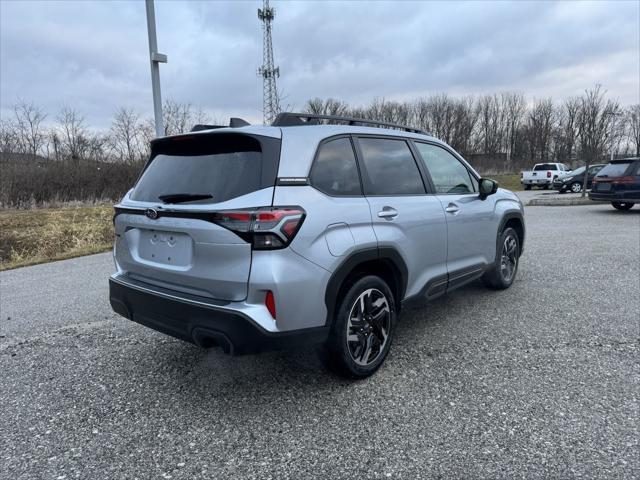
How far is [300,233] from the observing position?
2623mm

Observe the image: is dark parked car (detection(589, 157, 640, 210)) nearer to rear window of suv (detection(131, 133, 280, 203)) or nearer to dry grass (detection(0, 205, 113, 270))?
rear window of suv (detection(131, 133, 280, 203))

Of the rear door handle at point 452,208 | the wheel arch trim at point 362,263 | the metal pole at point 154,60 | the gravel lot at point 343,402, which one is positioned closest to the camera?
the gravel lot at point 343,402

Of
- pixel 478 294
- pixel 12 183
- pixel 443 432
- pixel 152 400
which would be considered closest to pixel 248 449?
pixel 152 400

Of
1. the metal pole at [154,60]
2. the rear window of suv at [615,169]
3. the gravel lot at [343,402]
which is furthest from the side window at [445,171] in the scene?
the rear window of suv at [615,169]

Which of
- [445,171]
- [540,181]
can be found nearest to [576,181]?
[540,181]

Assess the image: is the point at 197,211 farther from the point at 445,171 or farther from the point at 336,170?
the point at 445,171

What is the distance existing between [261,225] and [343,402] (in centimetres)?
132

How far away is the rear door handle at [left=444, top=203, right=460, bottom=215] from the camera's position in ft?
13.0

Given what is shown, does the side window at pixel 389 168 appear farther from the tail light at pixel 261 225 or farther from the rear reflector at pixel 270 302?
the rear reflector at pixel 270 302

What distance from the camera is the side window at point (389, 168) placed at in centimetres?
334

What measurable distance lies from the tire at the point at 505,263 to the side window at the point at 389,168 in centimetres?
175

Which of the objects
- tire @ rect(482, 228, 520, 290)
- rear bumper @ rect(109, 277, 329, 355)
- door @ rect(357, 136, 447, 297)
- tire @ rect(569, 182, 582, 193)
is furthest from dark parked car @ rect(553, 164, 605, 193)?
rear bumper @ rect(109, 277, 329, 355)

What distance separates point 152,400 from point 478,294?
3.75m

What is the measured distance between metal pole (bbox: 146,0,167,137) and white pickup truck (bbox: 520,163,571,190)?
2551cm
